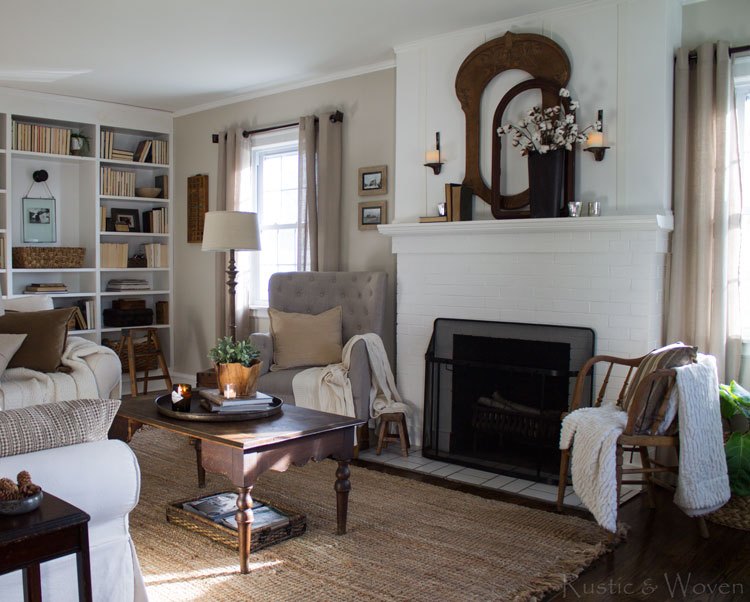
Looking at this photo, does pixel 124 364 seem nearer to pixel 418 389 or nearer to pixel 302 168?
pixel 302 168

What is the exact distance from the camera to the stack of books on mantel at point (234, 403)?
3029mm

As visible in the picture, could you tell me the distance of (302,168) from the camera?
5375 mm

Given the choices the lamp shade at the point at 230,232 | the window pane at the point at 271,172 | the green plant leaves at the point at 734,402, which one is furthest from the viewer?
the window pane at the point at 271,172

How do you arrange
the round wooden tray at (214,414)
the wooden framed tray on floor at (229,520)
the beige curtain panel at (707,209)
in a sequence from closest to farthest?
the wooden framed tray on floor at (229,520), the round wooden tray at (214,414), the beige curtain panel at (707,209)

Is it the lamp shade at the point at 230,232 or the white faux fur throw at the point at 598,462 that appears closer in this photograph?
the white faux fur throw at the point at 598,462

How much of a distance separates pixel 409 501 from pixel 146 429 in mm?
2157

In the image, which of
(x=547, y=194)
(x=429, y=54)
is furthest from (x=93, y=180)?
(x=547, y=194)

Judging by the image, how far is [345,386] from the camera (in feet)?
13.5

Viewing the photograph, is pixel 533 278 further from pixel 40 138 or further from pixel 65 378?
pixel 40 138

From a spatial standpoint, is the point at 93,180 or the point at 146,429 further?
the point at 93,180

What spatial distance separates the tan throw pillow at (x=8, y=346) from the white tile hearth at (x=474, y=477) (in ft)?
6.63

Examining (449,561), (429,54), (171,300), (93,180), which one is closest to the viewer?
(449,561)

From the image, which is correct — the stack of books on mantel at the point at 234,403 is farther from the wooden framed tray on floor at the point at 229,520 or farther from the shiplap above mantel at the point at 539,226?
the shiplap above mantel at the point at 539,226

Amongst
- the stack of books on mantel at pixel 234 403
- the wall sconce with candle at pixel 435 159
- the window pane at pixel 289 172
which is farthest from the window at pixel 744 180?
the window pane at pixel 289 172
